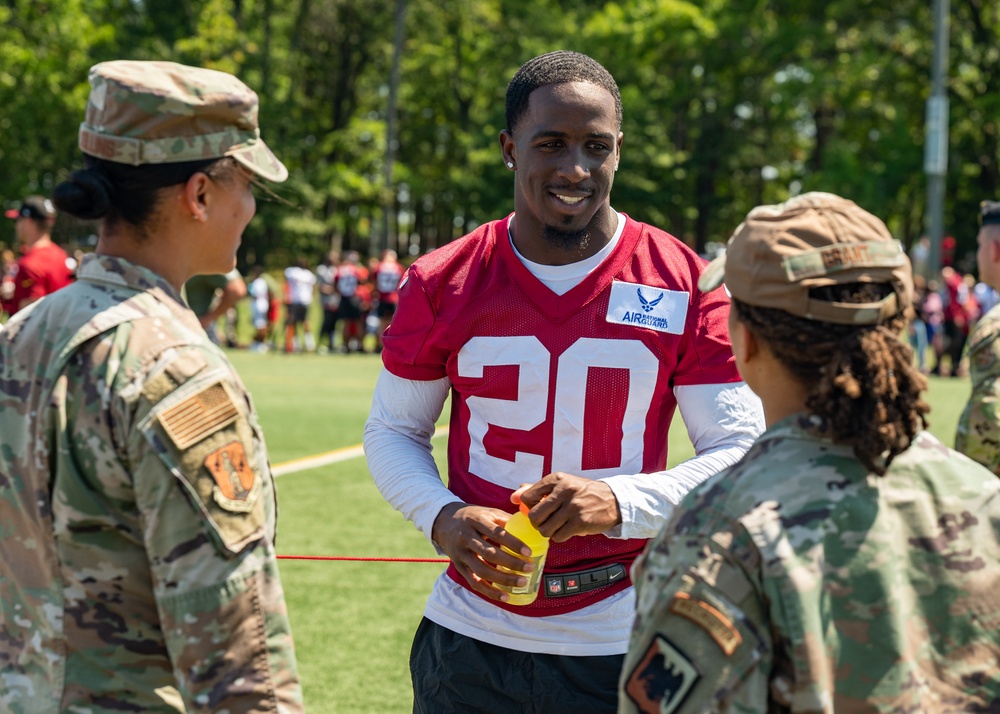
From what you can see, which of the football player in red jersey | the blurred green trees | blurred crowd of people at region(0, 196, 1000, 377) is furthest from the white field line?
the blurred green trees

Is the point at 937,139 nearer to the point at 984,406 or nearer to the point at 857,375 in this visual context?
the point at 984,406

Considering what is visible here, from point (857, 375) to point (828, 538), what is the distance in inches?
9.8

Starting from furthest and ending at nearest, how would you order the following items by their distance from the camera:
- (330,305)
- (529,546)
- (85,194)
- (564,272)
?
(330,305), (564,272), (529,546), (85,194)

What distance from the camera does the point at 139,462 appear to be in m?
1.97

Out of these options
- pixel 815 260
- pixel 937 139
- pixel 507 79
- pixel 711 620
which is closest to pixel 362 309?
pixel 937 139

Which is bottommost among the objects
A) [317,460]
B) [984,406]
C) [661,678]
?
[317,460]

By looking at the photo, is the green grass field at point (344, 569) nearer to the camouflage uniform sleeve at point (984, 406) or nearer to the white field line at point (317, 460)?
the white field line at point (317, 460)

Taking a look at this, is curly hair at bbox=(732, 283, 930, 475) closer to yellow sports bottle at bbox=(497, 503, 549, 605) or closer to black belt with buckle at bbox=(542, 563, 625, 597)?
yellow sports bottle at bbox=(497, 503, 549, 605)

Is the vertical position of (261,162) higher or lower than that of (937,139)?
higher

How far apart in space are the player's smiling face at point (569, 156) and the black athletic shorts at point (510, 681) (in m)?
1.07

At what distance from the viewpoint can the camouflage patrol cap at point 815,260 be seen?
1808mm

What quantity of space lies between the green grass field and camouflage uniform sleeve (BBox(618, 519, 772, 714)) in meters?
2.60

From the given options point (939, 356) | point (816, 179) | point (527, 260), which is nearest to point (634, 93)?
point (816, 179)

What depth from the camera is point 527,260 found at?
308 cm
